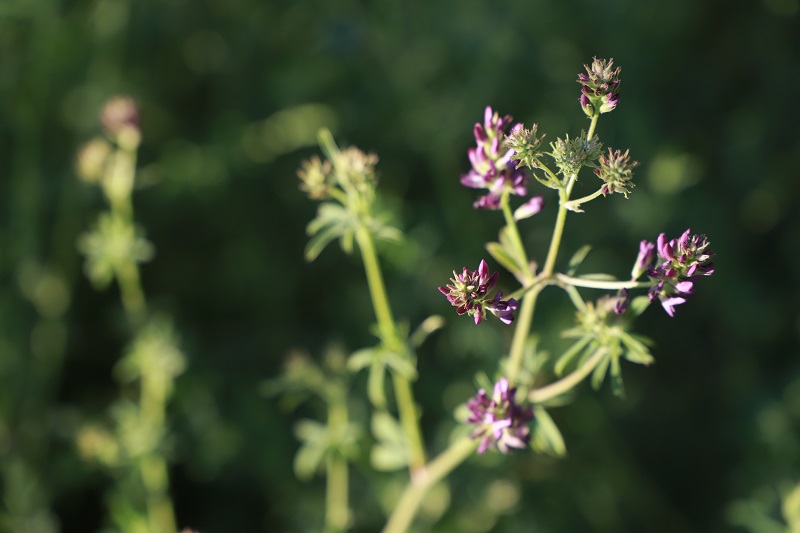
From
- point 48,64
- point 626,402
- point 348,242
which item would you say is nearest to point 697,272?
point 348,242

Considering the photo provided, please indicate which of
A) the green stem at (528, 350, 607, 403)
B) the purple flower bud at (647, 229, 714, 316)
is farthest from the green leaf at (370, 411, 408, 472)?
the purple flower bud at (647, 229, 714, 316)

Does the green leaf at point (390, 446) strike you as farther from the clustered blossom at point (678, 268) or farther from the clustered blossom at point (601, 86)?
the clustered blossom at point (601, 86)

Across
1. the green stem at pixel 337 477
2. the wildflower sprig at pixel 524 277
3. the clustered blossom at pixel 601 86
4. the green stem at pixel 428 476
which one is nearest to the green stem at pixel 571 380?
the wildflower sprig at pixel 524 277

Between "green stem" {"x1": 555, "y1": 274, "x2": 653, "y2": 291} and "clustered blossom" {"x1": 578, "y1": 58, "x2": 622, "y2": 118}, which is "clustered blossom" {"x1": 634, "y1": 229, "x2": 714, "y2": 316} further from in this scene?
"clustered blossom" {"x1": 578, "y1": 58, "x2": 622, "y2": 118}

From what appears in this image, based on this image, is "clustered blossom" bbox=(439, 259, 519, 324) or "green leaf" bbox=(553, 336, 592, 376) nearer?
"clustered blossom" bbox=(439, 259, 519, 324)

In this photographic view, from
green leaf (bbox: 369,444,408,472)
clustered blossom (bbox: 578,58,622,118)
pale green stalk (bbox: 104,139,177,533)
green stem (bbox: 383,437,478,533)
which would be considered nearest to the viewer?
clustered blossom (bbox: 578,58,622,118)
